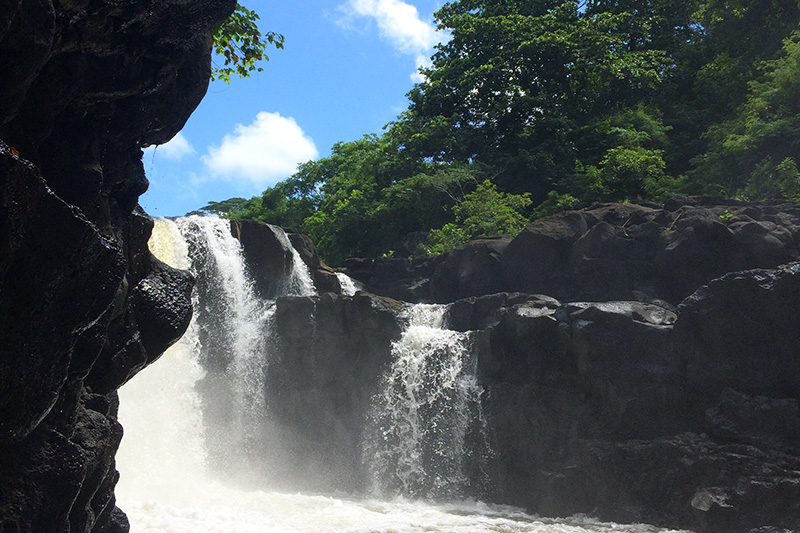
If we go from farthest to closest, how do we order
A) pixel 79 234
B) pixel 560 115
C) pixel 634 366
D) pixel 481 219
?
1. pixel 560 115
2. pixel 481 219
3. pixel 634 366
4. pixel 79 234

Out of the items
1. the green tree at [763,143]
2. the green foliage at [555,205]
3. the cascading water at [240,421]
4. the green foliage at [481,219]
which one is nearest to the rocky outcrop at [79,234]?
the cascading water at [240,421]

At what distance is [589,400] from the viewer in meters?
17.2

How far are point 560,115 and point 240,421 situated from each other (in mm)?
21197

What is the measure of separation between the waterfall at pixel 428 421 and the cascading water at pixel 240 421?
0.10ft

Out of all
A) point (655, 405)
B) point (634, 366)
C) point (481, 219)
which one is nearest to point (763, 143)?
point (481, 219)

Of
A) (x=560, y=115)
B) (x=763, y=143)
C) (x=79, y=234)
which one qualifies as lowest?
(x=79, y=234)

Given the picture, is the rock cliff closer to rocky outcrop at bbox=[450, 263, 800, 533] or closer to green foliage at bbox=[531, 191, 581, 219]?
rocky outcrop at bbox=[450, 263, 800, 533]

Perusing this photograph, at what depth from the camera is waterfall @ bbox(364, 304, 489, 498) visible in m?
18.3

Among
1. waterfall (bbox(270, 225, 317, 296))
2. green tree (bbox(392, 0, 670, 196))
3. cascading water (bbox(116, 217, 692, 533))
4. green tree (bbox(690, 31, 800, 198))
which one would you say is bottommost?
cascading water (bbox(116, 217, 692, 533))

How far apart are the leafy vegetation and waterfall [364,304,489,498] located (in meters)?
9.40

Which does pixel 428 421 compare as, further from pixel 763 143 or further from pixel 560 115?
pixel 560 115

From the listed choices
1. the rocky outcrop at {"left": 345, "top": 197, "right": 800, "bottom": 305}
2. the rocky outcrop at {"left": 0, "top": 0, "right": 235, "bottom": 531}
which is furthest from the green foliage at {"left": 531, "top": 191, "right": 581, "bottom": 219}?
the rocky outcrop at {"left": 0, "top": 0, "right": 235, "bottom": 531}

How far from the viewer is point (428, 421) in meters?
18.9

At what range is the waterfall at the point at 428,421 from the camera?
18344mm
